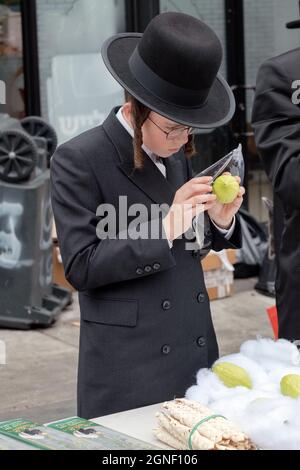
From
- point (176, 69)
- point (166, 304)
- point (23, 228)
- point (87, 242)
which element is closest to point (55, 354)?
point (23, 228)

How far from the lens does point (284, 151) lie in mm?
2846

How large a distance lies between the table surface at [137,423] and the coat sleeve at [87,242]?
35 cm

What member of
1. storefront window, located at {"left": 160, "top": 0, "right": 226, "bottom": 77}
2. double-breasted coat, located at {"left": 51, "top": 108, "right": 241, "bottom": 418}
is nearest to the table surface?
double-breasted coat, located at {"left": 51, "top": 108, "right": 241, "bottom": 418}

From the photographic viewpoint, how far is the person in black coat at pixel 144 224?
2336mm

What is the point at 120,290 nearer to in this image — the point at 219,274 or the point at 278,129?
the point at 278,129

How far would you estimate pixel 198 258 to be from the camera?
2.66m

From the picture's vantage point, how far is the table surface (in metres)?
2.15

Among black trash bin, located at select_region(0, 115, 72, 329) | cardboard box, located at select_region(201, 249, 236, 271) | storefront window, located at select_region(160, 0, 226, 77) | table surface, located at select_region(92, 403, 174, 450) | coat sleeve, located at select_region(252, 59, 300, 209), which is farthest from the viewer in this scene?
storefront window, located at select_region(160, 0, 226, 77)

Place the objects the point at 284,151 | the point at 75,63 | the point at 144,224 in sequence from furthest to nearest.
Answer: the point at 75,63
the point at 284,151
the point at 144,224

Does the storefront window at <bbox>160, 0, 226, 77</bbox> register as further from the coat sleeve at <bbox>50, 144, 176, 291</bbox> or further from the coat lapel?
the coat sleeve at <bbox>50, 144, 176, 291</bbox>

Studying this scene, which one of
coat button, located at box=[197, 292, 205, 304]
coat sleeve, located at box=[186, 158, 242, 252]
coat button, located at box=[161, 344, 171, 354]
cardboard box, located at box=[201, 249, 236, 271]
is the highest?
coat sleeve, located at box=[186, 158, 242, 252]

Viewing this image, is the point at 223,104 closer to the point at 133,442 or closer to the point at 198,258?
the point at 198,258

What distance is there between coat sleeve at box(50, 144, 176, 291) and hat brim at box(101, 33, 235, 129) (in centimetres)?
25

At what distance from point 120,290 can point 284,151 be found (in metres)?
0.72
